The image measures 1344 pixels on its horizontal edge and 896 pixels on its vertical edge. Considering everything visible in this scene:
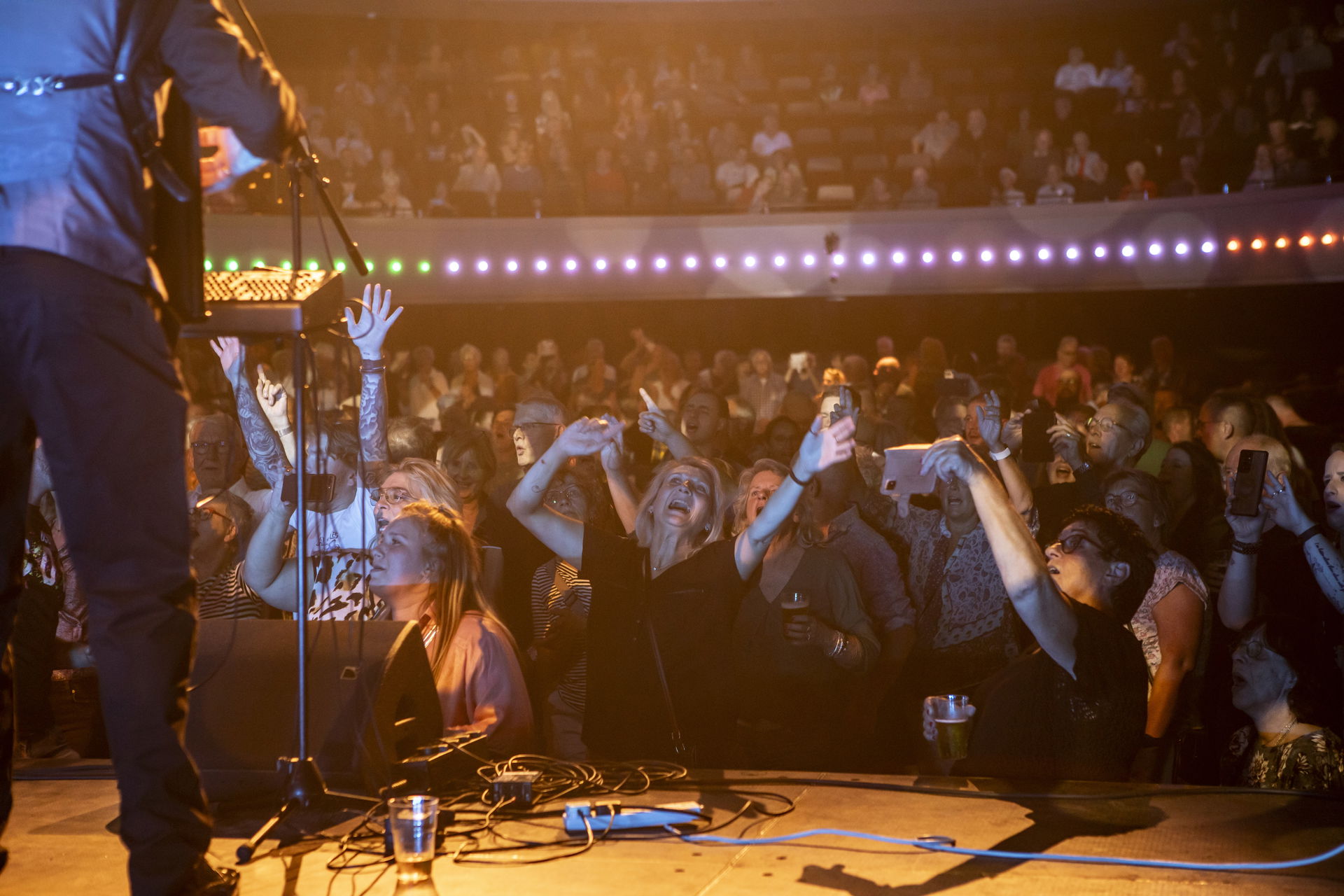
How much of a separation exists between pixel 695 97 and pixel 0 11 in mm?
11252

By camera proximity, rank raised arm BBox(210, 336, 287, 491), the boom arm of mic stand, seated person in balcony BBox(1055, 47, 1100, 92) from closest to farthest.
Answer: the boom arm of mic stand
raised arm BBox(210, 336, 287, 491)
seated person in balcony BBox(1055, 47, 1100, 92)

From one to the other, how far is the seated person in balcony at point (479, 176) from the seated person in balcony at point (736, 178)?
2029 mm

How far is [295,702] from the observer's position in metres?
2.29

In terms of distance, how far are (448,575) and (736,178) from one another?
8823mm

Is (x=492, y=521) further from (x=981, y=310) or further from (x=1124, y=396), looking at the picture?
(x=981, y=310)

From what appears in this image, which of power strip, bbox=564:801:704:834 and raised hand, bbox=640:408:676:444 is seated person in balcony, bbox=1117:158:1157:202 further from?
power strip, bbox=564:801:704:834

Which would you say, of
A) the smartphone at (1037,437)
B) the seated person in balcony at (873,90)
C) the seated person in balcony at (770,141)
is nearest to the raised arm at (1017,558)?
the smartphone at (1037,437)

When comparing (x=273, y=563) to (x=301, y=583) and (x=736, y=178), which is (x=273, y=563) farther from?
(x=736, y=178)

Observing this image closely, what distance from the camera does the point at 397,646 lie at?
2.30 meters

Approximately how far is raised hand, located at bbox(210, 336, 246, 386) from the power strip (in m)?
1.69

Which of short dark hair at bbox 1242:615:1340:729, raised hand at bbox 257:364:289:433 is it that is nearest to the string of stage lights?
raised hand at bbox 257:364:289:433

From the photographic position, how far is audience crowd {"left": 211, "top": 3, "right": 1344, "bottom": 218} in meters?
10.6

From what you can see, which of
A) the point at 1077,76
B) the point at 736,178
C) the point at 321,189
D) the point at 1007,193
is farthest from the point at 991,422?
the point at 1077,76

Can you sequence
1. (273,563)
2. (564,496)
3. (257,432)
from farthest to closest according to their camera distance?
(564,496) < (257,432) < (273,563)
